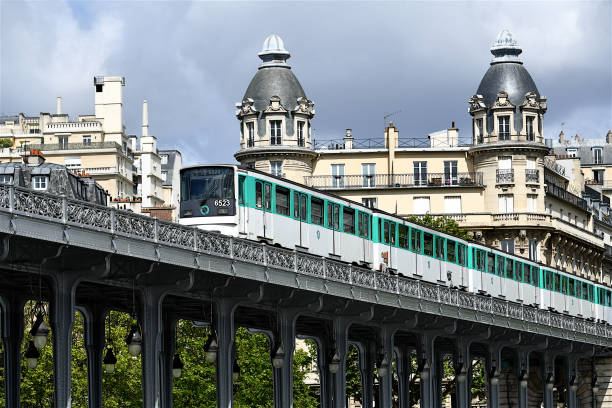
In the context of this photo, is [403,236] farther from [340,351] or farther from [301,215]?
[340,351]

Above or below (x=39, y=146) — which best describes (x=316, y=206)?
below

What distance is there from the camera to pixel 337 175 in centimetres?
12419

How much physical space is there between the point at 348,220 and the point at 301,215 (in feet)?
16.7

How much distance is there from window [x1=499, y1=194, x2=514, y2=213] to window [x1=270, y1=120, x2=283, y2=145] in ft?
52.7

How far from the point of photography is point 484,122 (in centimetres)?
12275

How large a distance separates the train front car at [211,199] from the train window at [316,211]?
17.7ft

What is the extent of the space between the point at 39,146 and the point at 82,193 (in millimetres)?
81814

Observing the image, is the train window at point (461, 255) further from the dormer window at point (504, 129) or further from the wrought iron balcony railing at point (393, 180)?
the dormer window at point (504, 129)

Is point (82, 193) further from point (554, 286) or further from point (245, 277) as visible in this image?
point (554, 286)

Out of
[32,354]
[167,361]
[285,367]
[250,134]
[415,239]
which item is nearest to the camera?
[32,354]

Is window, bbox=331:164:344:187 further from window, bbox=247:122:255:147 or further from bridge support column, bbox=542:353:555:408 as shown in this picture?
bridge support column, bbox=542:353:555:408

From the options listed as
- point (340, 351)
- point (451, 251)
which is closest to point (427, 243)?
point (451, 251)

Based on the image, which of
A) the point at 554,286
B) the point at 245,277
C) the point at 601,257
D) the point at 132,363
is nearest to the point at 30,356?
the point at 245,277

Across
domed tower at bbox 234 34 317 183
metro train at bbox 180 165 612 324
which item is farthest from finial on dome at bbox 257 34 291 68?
metro train at bbox 180 165 612 324
